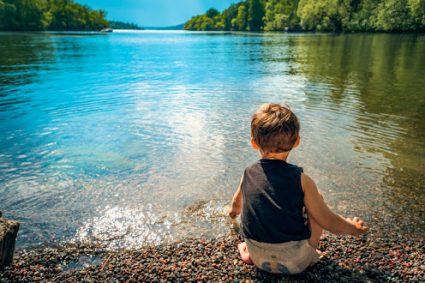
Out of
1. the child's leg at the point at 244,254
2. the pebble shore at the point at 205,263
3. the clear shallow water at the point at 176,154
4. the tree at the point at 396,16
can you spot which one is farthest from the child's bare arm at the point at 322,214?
the tree at the point at 396,16

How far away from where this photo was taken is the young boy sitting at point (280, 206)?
3.65 m

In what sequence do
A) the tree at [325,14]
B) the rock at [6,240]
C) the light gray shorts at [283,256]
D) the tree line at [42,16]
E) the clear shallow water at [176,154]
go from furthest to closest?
the tree line at [42,16]
the tree at [325,14]
the clear shallow water at [176,154]
the rock at [6,240]
the light gray shorts at [283,256]

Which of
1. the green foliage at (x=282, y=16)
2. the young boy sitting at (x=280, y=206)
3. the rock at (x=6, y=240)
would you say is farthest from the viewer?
the green foliage at (x=282, y=16)

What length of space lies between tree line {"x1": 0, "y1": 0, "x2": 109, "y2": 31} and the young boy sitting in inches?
5857

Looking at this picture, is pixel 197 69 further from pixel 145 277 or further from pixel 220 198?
pixel 145 277

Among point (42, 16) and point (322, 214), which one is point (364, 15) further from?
point (42, 16)

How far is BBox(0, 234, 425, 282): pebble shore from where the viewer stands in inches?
165

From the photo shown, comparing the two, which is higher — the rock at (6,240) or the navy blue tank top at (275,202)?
the navy blue tank top at (275,202)

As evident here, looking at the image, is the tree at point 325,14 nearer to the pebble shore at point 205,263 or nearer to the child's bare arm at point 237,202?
the pebble shore at point 205,263

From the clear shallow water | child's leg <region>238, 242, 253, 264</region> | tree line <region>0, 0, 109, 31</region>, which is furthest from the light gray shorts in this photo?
tree line <region>0, 0, 109, 31</region>

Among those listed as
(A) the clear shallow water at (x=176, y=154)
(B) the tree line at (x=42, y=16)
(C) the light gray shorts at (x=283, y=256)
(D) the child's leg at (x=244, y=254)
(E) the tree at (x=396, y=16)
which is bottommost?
(A) the clear shallow water at (x=176, y=154)

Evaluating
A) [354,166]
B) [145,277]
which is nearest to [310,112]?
[354,166]

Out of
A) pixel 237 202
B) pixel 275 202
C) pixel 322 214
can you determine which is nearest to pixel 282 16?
pixel 237 202

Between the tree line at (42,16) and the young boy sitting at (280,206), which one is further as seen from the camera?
the tree line at (42,16)
